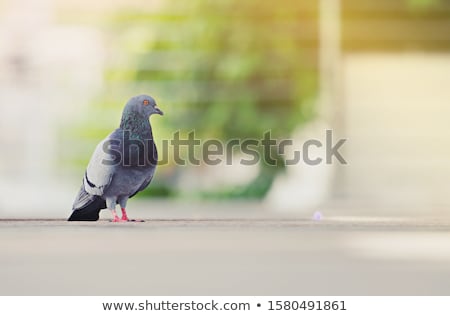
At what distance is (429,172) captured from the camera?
9867 mm

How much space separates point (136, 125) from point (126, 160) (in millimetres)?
152

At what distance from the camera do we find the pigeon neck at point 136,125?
3420 millimetres

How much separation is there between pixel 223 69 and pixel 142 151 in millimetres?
6177

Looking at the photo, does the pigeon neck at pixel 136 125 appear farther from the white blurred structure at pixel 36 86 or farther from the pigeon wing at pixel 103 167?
the white blurred structure at pixel 36 86

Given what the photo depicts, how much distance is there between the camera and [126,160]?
3.37 metres

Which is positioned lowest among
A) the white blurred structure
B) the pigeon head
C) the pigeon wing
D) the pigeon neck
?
the pigeon wing

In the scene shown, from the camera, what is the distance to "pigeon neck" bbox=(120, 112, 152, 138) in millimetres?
3420

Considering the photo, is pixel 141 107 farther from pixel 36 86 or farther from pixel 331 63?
pixel 36 86
